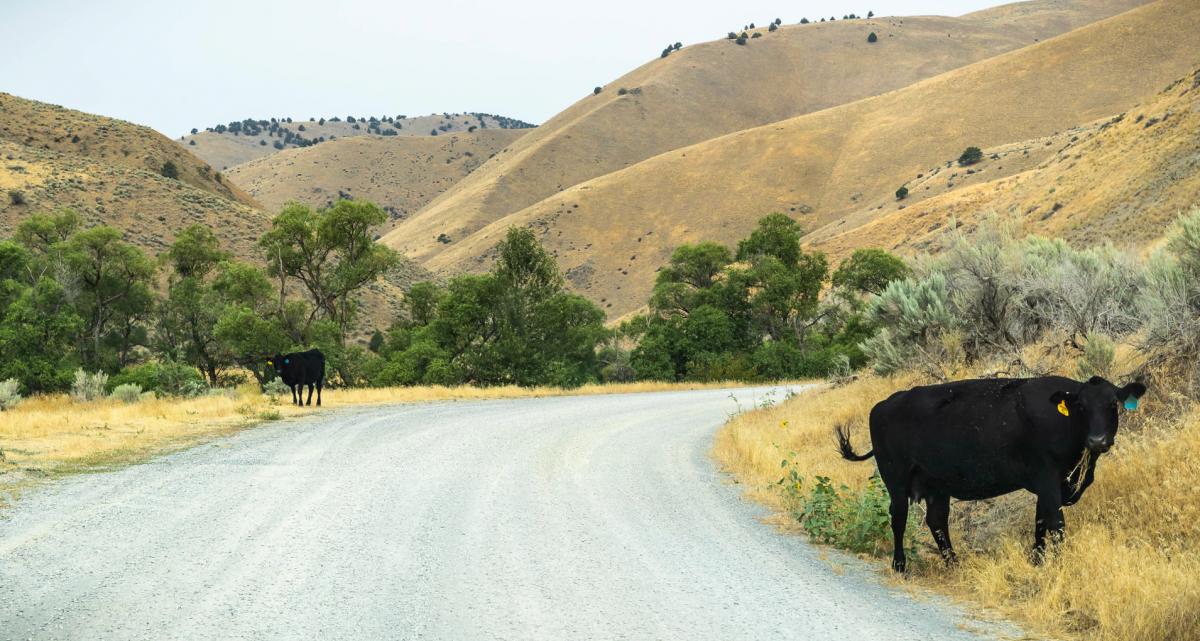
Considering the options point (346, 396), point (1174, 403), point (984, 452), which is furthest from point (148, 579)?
point (346, 396)

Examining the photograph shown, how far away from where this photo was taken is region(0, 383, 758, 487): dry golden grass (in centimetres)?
1334

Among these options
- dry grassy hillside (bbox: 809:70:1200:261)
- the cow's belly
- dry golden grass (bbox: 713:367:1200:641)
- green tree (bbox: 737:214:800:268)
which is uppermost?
dry grassy hillside (bbox: 809:70:1200:261)

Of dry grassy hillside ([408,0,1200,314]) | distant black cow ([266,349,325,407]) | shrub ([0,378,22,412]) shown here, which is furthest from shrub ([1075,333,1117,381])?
dry grassy hillside ([408,0,1200,314])

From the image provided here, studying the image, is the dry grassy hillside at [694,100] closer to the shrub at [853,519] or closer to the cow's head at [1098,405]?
the shrub at [853,519]

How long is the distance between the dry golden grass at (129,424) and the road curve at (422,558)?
1.40 metres

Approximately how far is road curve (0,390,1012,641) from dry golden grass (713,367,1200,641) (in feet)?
1.81

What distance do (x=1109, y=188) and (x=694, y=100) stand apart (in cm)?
12885

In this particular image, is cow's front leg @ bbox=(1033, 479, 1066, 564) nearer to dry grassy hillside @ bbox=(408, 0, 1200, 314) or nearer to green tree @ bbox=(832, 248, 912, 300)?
green tree @ bbox=(832, 248, 912, 300)

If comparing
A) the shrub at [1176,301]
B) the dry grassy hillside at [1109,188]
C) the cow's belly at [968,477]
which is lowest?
the cow's belly at [968,477]

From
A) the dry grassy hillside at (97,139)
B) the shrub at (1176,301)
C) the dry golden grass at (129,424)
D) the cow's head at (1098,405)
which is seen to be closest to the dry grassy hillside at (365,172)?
the dry grassy hillside at (97,139)

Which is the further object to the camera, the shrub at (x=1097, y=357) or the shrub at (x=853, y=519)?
the shrub at (x=1097, y=357)

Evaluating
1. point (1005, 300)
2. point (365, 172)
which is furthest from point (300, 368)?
point (365, 172)

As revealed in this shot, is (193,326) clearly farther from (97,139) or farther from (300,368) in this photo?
(97,139)

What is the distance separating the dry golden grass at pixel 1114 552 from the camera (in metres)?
5.33
